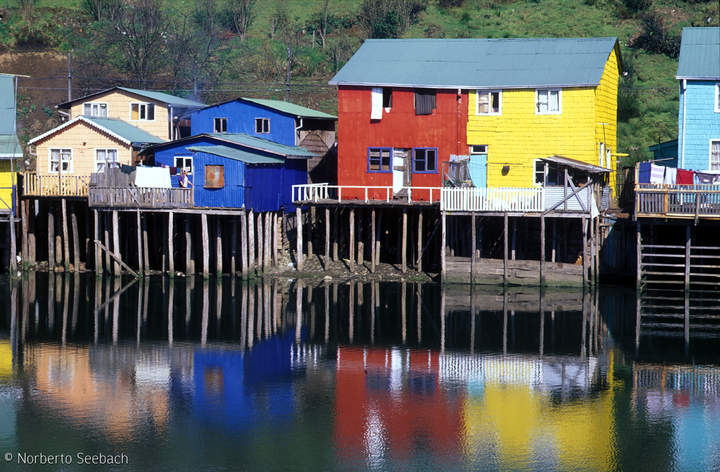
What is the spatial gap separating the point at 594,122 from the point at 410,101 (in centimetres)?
801

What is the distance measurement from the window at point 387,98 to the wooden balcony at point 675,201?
39.3ft

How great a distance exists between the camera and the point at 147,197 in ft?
147

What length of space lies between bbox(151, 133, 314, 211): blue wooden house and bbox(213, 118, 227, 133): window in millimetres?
2386

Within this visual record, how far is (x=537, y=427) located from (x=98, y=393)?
11.1 meters

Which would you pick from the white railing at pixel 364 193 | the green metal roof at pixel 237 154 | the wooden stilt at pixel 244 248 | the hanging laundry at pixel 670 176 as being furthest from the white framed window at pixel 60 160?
the hanging laundry at pixel 670 176

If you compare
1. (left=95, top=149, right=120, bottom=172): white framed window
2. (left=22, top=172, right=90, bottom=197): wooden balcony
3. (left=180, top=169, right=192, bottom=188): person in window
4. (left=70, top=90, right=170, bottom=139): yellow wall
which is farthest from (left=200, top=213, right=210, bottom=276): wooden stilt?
(left=70, top=90, right=170, bottom=139): yellow wall

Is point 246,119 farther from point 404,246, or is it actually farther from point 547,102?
point 547,102

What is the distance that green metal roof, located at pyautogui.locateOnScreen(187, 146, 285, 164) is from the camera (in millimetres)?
44062

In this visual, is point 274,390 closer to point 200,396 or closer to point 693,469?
point 200,396

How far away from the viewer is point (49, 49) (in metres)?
76.1

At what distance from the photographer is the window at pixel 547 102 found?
4453 cm

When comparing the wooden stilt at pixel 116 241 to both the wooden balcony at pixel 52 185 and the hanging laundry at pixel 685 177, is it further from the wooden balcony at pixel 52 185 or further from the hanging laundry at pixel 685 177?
the hanging laundry at pixel 685 177

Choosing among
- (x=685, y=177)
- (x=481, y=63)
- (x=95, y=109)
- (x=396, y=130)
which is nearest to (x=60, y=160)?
(x=95, y=109)

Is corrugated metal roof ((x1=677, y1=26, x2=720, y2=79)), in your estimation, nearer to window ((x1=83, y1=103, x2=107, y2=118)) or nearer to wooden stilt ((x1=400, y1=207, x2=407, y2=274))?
wooden stilt ((x1=400, y1=207, x2=407, y2=274))
